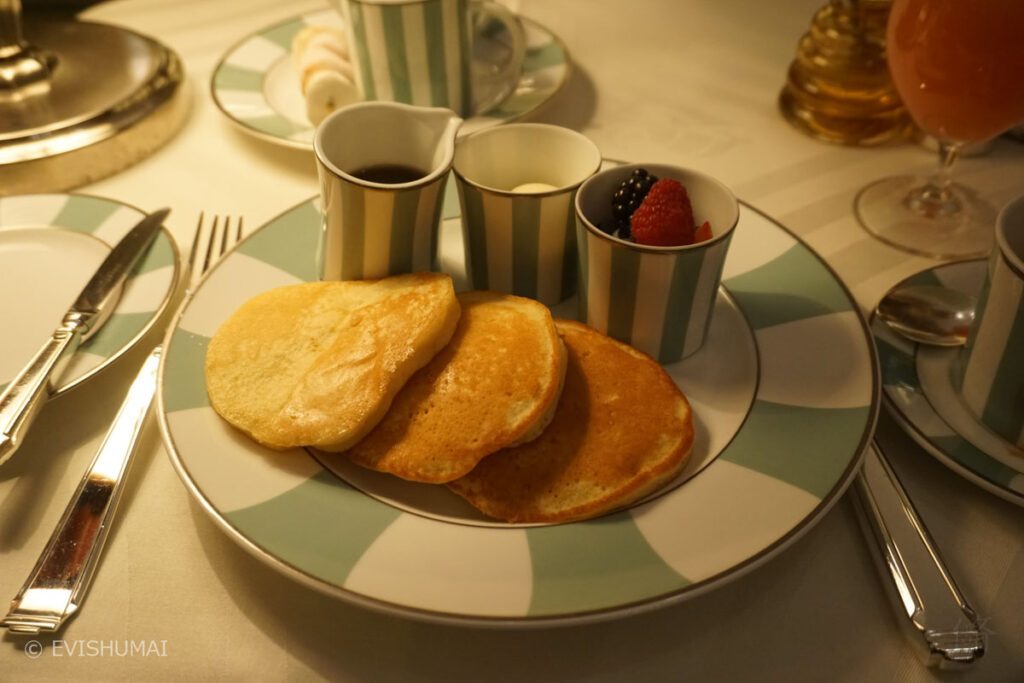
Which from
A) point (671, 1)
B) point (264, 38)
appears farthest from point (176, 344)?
point (671, 1)

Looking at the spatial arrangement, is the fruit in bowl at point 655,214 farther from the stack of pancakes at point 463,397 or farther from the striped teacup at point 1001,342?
the striped teacup at point 1001,342

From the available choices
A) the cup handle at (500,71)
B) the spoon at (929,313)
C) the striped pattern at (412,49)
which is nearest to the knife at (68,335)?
the striped pattern at (412,49)

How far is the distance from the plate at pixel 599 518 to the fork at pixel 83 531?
0.24ft

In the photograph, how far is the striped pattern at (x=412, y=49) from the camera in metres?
1.34

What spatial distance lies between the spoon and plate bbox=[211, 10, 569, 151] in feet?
2.47

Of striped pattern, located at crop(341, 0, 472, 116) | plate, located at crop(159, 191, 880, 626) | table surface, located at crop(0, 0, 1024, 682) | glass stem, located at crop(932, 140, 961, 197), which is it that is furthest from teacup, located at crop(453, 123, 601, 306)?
glass stem, located at crop(932, 140, 961, 197)

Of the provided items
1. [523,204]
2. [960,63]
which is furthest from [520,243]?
[960,63]

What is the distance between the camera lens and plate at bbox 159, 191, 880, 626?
722 millimetres

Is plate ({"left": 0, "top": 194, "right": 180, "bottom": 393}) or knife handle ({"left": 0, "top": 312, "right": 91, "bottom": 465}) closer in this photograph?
knife handle ({"left": 0, "top": 312, "right": 91, "bottom": 465})

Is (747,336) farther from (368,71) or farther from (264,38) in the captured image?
(264,38)

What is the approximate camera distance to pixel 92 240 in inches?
47.9

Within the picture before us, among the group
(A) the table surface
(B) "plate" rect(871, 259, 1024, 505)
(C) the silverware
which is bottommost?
(A) the table surface

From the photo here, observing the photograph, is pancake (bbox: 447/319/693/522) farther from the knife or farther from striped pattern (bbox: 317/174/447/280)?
the knife

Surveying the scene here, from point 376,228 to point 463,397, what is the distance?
268mm
